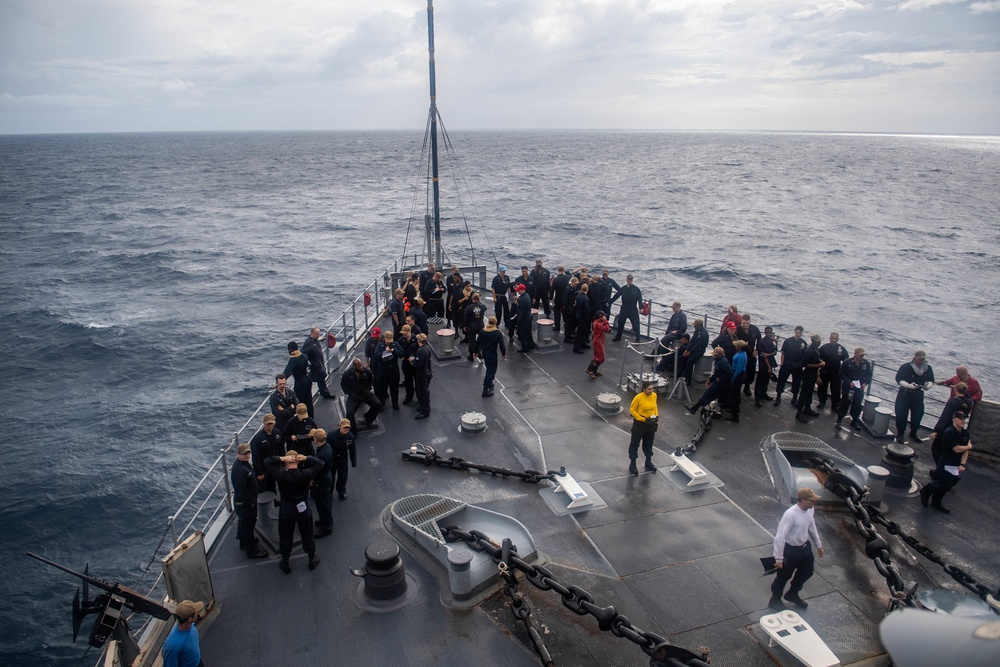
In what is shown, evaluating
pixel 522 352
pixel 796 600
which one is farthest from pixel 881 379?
pixel 796 600

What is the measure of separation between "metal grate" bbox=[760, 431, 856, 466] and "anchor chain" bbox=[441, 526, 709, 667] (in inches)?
201

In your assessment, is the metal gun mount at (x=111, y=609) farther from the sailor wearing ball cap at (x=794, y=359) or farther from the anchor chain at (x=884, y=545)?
the sailor wearing ball cap at (x=794, y=359)

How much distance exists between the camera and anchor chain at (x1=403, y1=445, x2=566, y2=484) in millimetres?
9922

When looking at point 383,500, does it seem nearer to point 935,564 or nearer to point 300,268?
point 935,564

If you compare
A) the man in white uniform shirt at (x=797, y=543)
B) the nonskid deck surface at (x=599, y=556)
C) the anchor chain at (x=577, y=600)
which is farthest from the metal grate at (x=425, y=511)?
the man in white uniform shirt at (x=797, y=543)

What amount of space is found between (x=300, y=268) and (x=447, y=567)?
128 ft

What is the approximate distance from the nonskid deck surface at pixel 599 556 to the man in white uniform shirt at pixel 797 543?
1.59 feet

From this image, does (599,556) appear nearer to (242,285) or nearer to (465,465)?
(465,465)

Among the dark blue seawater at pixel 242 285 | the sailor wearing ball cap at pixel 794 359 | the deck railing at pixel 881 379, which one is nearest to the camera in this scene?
the sailor wearing ball cap at pixel 794 359

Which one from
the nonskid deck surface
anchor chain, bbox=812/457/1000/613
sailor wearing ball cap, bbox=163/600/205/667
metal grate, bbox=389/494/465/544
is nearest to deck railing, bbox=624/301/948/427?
the nonskid deck surface

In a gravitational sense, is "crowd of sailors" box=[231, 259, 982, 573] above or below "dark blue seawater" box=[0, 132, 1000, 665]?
above

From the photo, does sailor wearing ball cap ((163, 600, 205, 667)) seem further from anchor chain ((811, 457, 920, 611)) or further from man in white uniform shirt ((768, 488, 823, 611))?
anchor chain ((811, 457, 920, 611))

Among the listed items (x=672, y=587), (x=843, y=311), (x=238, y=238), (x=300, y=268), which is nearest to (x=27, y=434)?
(x=672, y=587)

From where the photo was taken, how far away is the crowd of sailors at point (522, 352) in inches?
328
